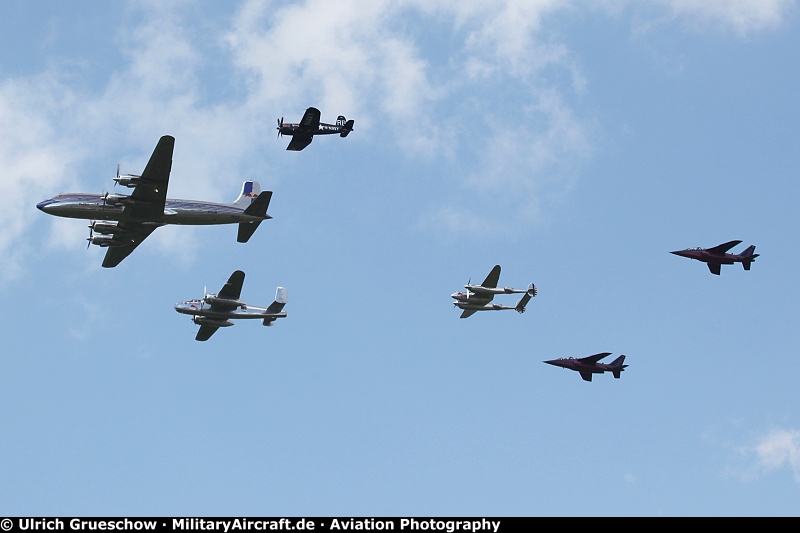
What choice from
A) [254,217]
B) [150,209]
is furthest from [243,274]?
[150,209]

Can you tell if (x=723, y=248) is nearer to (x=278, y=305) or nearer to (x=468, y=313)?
(x=468, y=313)

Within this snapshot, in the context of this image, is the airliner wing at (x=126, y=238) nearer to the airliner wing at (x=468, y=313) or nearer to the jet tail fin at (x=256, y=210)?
the jet tail fin at (x=256, y=210)

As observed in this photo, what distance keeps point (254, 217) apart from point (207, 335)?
14.2 metres

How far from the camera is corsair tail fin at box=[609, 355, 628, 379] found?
303ft

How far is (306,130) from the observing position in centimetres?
9431

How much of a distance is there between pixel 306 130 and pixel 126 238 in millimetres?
24378
